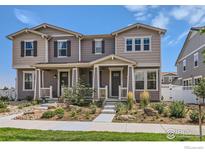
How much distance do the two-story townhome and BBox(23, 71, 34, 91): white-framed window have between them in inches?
484

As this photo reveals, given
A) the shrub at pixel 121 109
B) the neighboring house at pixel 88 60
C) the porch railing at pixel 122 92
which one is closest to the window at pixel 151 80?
the neighboring house at pixel 88 60

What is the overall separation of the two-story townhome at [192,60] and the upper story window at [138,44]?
3859 millimetres

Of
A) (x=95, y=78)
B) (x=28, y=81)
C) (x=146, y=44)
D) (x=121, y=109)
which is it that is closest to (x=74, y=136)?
(x=121, y=109)

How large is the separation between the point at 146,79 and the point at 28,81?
8.98m

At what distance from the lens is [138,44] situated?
18938 millimetres

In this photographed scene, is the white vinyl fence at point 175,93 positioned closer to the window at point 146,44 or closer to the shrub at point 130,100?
the window at point 146,44

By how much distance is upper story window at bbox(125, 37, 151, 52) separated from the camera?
61.8 feet

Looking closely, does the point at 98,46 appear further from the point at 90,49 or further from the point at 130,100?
the point at 130,100

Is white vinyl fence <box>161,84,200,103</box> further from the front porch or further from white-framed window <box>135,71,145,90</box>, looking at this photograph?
the front porch

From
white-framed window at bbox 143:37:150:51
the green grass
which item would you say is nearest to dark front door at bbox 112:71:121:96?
white-framed window at bbox 143:37:150:51
